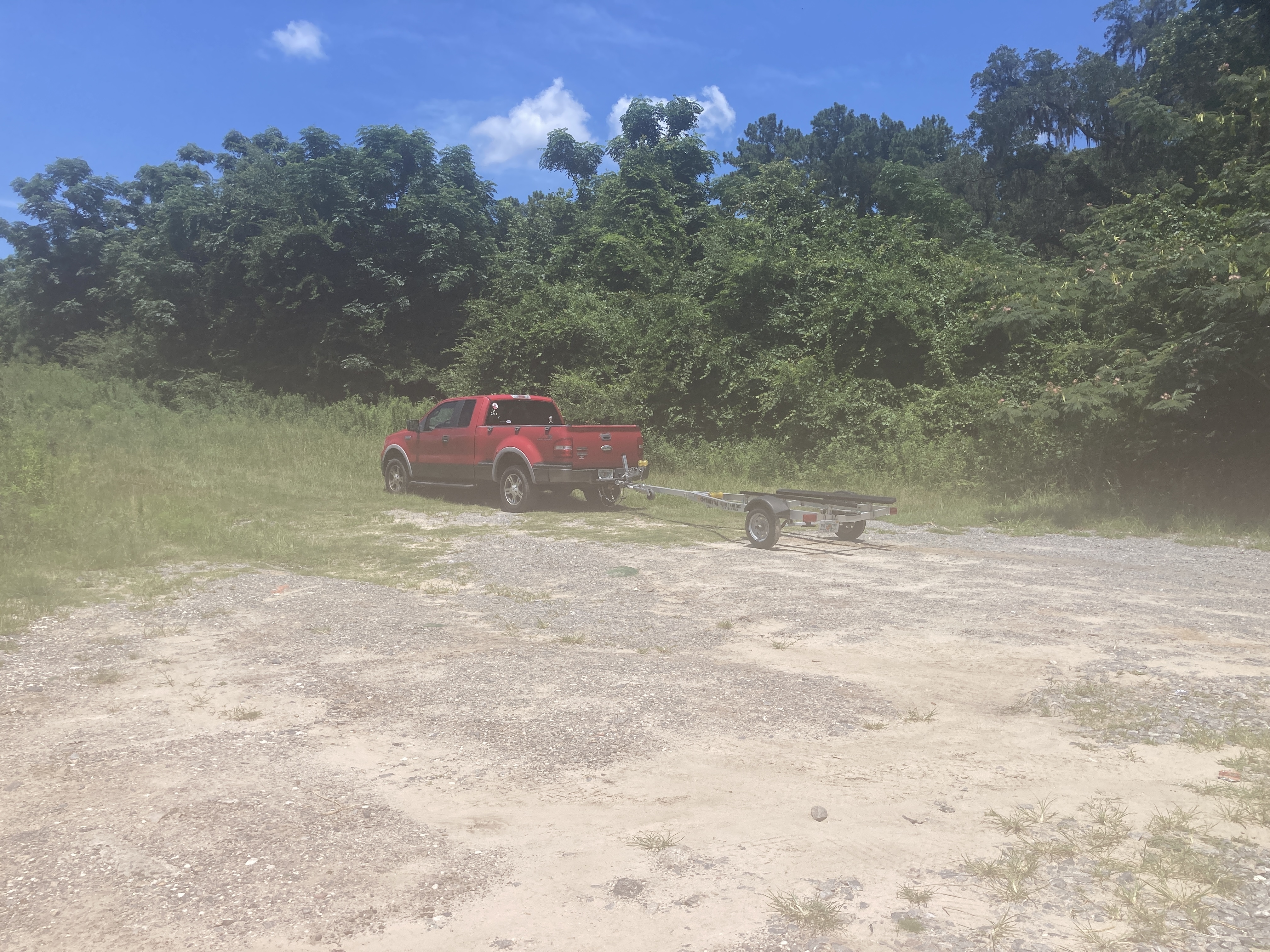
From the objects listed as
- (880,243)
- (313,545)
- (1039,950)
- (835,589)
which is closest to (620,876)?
(1039,950)

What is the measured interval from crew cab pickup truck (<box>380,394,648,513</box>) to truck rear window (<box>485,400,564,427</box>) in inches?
0.5

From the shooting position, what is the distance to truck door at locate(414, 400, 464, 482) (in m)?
16.7

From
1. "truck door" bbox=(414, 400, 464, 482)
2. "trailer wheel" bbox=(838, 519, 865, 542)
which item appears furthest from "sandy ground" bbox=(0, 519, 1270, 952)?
"truck door" bbox=(414, 400, 464, 482)

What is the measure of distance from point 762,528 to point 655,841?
8168 millimetres

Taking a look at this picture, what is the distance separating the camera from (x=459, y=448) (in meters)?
16.3

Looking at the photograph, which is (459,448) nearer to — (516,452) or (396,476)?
(516,452)

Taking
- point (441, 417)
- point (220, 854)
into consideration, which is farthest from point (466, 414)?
point (220, 854)

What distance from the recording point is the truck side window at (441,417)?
54.8ft

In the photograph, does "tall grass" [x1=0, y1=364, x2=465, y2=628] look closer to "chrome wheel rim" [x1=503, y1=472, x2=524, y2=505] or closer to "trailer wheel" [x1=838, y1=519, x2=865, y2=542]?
"chrome wheel rim" [x1=503, y1=472, x2=524, y2=505]

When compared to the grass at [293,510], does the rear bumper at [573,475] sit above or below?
above

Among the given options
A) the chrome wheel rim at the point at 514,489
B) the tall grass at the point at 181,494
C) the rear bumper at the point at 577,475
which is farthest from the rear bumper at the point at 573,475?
the tall grass at the point at 181,494

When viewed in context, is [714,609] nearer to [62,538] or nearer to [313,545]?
[313,545]

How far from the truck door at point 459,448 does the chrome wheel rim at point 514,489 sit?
77cm

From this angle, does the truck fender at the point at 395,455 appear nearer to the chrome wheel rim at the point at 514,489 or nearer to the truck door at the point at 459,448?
the truck door at the point at 459,448
